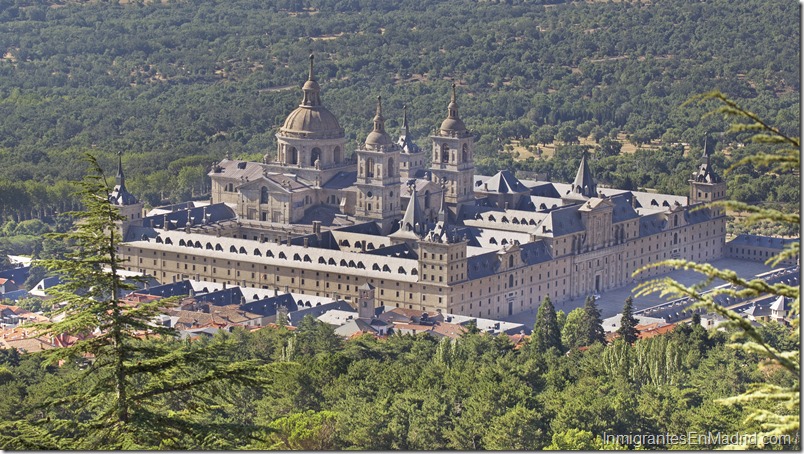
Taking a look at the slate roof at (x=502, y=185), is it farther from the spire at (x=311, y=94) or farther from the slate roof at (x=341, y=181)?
the spire at (x=311, y=94)

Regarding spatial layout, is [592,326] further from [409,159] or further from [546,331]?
[409,159]

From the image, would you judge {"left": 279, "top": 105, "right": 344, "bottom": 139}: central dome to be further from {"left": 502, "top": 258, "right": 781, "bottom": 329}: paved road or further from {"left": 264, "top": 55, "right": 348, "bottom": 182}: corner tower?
{"left": 502, "top": 258, "right": 781, "bottom": 329}: paved road

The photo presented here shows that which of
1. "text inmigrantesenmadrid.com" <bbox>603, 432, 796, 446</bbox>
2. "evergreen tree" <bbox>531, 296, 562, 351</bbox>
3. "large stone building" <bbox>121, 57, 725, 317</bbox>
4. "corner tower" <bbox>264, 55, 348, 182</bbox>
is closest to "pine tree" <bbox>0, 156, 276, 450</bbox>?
"text inmigrantesenmadrid.com" <bbox>603, 432, 796, 446</bbox>

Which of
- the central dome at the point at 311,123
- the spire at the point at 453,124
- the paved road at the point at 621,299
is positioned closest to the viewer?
the paved road at the point at 621,299

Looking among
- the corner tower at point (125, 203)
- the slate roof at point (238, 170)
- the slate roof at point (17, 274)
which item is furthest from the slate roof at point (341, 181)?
the slate roof at point (17, 274)

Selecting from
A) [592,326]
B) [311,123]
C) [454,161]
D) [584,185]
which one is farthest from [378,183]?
[592,326]
